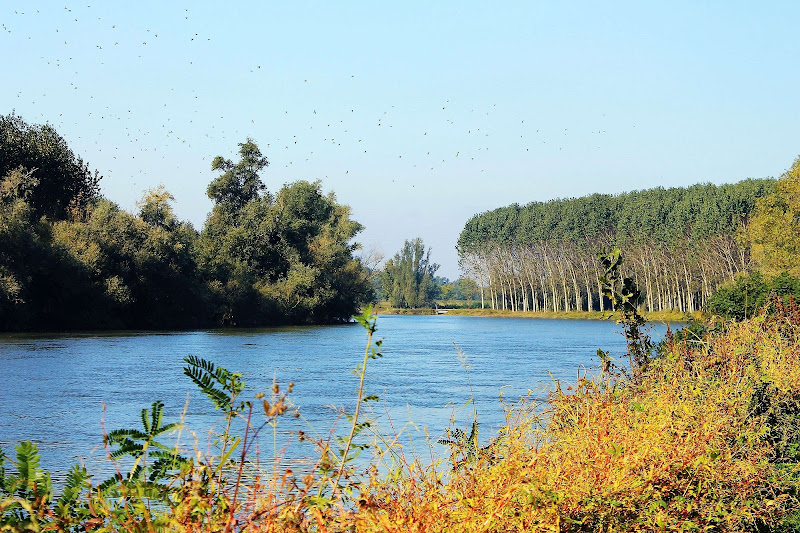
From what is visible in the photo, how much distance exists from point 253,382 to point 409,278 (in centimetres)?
11247

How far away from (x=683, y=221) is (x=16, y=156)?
6068cm

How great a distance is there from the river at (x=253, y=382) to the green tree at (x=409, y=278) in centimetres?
9179

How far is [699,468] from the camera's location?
18.8ft

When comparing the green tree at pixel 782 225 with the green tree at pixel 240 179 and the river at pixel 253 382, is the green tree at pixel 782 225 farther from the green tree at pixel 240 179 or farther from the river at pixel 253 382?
the green tree at pixel 240 179

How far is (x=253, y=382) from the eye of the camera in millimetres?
22656

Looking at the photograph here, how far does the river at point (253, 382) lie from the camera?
14.5 meters

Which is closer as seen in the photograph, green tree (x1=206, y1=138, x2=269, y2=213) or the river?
the river

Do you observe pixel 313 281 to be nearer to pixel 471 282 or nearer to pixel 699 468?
pixel 699 468

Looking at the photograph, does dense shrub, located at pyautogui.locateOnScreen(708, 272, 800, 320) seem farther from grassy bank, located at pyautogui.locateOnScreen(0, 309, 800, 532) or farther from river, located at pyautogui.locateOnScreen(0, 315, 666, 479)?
grassy bank, located at pyautogui.locateOnScreen(0, 309, 800, 532)

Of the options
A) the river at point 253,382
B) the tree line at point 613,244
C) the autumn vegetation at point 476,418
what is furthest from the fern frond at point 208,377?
the tree line at point 613,244

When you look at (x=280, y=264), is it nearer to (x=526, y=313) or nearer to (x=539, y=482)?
(x=526, y=313)

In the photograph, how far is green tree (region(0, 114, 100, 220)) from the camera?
50.2m

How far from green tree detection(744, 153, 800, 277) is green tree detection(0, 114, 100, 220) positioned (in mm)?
36547

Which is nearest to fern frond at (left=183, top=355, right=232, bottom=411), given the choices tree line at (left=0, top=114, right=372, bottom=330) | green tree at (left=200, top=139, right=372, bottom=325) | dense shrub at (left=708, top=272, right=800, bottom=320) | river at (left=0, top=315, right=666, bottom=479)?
river at (left=0, top=315, right=666, bottom=479)
